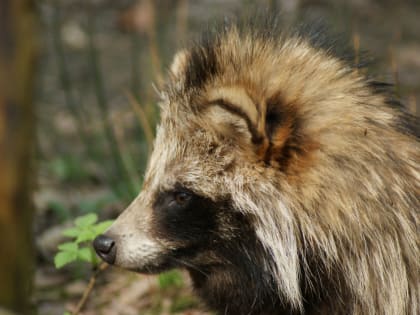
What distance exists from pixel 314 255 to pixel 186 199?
61 centimetres

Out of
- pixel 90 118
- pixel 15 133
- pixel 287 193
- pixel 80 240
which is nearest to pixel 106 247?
pixel 80 240

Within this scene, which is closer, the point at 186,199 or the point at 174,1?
the point at 186,199

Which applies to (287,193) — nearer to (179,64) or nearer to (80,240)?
(179,64)

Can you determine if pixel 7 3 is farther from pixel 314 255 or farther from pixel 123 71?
pixel 123 71

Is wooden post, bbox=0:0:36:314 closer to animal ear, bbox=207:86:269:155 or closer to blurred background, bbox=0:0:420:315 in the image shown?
blurred background, bbox=0:0:420:315

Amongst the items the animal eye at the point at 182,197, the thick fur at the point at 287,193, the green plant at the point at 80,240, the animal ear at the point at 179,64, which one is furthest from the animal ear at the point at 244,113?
the green plant at the point at 80,240

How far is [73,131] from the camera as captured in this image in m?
9.27

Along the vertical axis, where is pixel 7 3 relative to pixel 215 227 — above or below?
above

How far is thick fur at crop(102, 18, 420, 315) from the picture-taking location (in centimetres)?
347

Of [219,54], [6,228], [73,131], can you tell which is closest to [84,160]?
[73,131]

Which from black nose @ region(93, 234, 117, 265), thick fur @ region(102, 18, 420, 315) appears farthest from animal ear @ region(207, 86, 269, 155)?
black nose @ region(93, 234, 117, 265)

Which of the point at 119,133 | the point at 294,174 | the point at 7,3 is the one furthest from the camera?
the point at 119,133

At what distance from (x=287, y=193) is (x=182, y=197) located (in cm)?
48

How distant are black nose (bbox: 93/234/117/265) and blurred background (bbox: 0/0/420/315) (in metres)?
0.31
